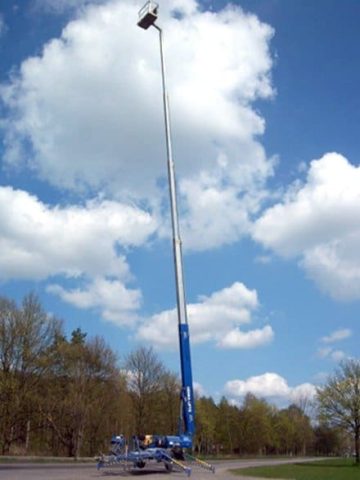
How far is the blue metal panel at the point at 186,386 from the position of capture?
25641mm

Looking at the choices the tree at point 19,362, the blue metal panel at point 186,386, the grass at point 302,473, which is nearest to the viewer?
the blue metal panel at point 186,386

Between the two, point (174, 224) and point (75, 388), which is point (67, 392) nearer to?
point (75, 388)

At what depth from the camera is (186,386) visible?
25578 millimetres

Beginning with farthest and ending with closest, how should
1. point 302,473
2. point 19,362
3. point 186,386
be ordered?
point 19,362
point 302,473
point 186,386

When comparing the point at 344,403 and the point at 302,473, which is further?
the point at 344,403

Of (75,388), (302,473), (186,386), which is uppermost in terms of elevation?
(75,388)

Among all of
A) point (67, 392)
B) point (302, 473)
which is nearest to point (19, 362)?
point (67, 392)

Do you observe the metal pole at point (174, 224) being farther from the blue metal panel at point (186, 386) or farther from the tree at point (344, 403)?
the tree at point (344, 403)

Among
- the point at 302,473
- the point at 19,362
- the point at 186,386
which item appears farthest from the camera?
the point at 19,362

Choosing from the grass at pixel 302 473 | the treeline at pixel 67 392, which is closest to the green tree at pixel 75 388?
the treeline at pixel 67 392

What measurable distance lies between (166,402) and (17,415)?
20.4 m

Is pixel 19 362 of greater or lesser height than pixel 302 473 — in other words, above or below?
above

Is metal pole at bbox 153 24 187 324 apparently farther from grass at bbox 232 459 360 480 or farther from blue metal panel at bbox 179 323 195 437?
grass at bbox 232 459 360 480

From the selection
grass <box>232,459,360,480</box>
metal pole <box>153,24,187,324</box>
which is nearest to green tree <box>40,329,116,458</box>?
grass <box>232,459,360,480</box>
